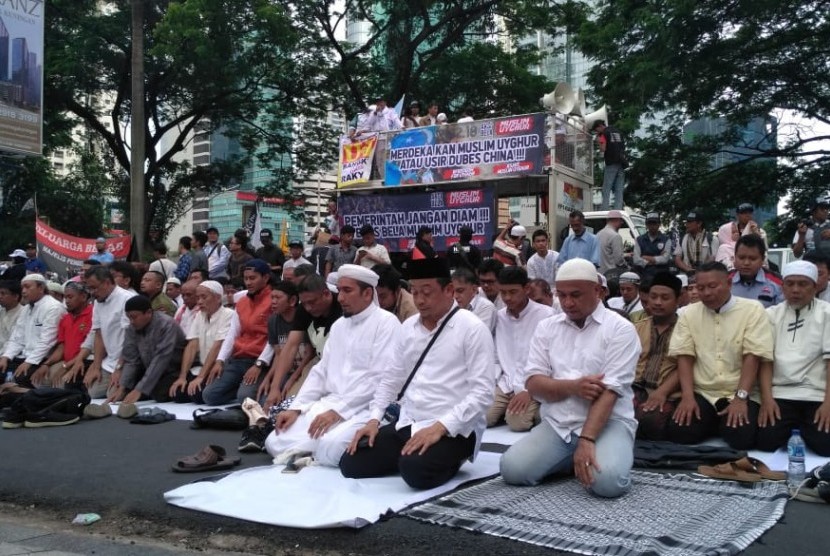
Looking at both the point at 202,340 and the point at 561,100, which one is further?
the point at 561,100

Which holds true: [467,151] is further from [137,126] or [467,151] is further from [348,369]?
[348,369]

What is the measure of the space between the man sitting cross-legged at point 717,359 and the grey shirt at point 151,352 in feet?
17.9

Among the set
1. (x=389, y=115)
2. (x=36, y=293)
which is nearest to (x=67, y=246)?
(x=36, y=293)

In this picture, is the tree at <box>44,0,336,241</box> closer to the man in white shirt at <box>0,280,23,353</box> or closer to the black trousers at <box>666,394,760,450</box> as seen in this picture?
the man in white shirt at <box>0,280,23,353</box>

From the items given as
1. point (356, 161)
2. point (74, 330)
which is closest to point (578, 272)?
point (74, 330)

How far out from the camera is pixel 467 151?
538 inches

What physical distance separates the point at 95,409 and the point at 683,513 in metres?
5.89

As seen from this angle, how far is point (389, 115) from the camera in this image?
15000mm

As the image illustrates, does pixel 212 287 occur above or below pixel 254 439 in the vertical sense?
above

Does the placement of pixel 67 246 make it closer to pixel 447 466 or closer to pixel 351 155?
pixel 351 155

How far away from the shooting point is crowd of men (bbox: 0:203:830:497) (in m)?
4.72

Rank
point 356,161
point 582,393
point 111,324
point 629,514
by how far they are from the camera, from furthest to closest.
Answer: point 356,161 → point 111,324 → point 582,393 → point 629,514

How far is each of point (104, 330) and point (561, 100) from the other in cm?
895

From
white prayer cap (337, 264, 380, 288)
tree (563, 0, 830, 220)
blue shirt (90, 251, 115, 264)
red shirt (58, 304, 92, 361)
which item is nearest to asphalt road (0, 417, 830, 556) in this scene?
white prayer cap (337, 264, 380, 288)
